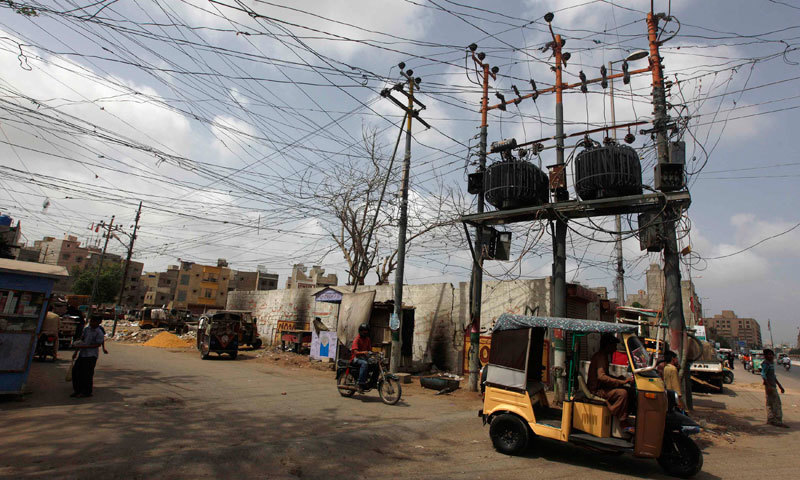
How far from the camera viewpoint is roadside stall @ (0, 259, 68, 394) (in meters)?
7.34

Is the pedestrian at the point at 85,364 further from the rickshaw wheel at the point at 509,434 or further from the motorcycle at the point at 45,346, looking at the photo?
the rickshaw wheel at the point at 509,434

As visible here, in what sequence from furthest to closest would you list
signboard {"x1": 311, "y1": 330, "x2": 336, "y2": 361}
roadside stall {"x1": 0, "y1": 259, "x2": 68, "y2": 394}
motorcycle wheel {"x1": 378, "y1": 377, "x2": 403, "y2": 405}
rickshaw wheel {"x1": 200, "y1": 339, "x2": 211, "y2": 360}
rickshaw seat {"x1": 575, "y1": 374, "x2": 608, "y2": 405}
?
rickshaw wheel {"x1": 200, "y1": 339, "x2": 211, "y2": 360}
signboard {"x1": 311, "y1": 330, "x2": 336, "y2": 361}
motorcycle wheel {"x1": 378, "y1": 377, "x2": 403, "y2": 405}
roadside stall {"x1": 0, "y1": 259, "x2": 68, "y2": 394}
rickshaw seat {"x1": 575, "y1": 374, "x2": 608, "y2": 405}

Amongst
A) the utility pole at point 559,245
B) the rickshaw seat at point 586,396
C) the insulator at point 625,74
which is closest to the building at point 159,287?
the utility pole at point 559,245

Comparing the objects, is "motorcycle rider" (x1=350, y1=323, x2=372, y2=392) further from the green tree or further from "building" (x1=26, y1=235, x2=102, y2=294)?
"building" (x1=26, y1=235, x2=102, y2=294)

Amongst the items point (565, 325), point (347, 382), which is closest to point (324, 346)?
point (347, 382)

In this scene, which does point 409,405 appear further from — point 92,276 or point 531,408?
point 92,276

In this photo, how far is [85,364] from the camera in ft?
26.4

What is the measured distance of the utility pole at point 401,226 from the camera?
13.6m

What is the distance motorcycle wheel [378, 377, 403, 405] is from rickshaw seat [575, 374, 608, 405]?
15.1 feet

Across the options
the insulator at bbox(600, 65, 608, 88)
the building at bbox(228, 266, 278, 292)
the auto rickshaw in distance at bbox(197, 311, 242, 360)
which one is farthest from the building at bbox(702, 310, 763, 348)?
the auto rickshaw in distance at bbox(197, 311, 242, 360)

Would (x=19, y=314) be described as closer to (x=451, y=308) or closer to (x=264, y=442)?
(x=264, y=442)

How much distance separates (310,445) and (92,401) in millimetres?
4943

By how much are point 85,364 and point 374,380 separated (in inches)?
238

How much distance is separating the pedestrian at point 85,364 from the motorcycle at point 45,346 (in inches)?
234
